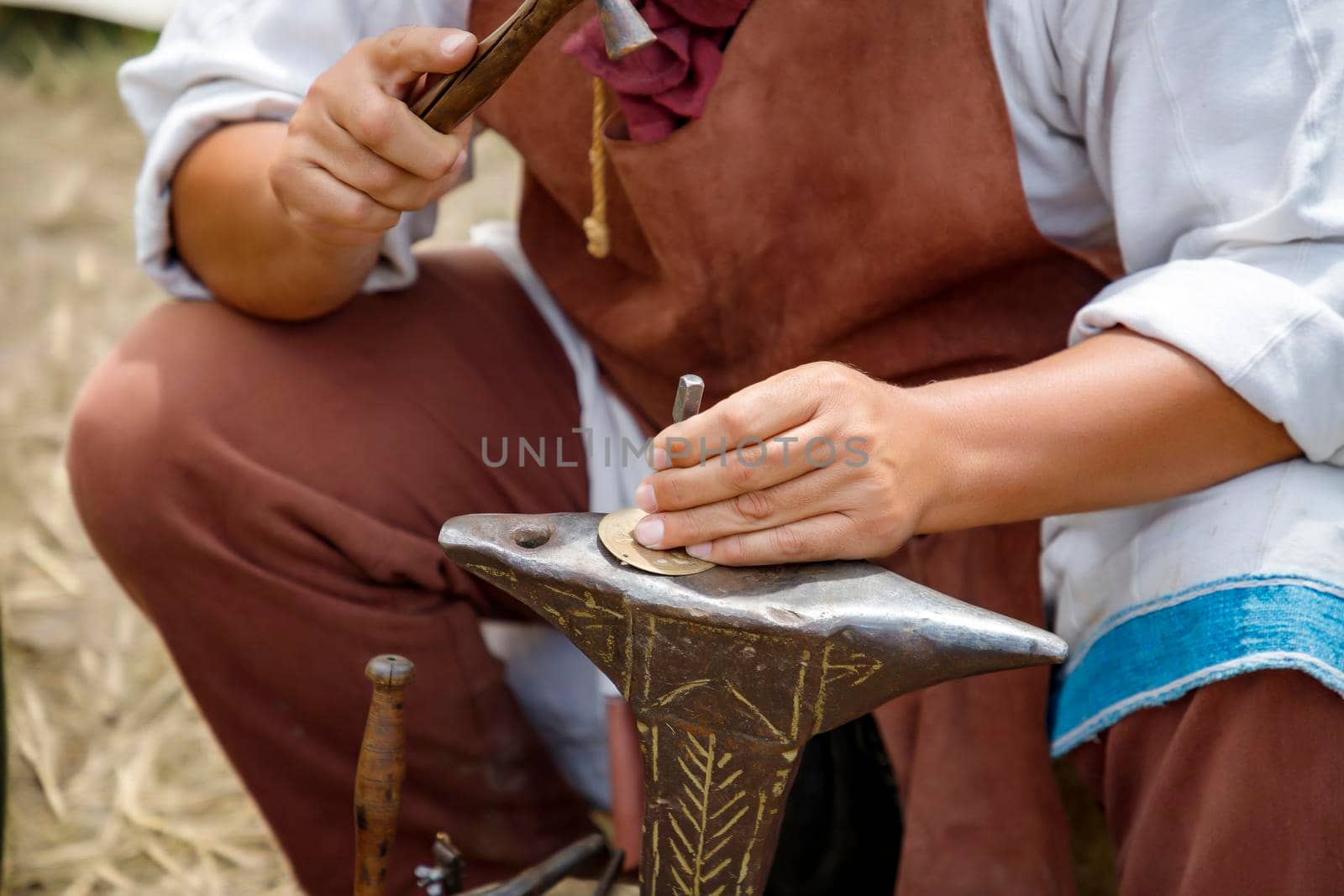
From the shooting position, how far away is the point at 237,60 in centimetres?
136

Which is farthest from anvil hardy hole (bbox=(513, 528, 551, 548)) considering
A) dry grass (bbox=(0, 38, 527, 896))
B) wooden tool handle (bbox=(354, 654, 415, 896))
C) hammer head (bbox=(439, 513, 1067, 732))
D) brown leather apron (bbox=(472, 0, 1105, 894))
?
dry grass (bbox=(0, 38, 527, 896))

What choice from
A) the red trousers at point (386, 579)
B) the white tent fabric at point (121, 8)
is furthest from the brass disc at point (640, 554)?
the white tent fabric at point (121, 8)

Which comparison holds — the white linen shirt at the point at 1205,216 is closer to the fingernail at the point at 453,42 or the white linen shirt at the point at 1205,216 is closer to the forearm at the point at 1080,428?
the forearm at the point at 1080,428

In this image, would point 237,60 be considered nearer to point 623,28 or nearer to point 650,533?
point 623,28

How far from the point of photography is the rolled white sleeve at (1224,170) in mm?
1038

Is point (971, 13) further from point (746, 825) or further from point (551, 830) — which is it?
point (551, 830)

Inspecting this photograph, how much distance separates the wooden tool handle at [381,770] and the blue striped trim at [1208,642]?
0.64 meters

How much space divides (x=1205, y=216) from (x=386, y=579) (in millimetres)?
914

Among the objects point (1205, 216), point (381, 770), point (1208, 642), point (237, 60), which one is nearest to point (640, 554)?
point (381, 770)

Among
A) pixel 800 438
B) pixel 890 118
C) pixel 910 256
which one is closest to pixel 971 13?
pixel 890 118

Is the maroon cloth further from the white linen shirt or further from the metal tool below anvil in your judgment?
the metal tool below anvil

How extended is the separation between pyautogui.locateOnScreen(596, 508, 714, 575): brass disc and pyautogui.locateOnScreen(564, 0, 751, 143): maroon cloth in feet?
1.45

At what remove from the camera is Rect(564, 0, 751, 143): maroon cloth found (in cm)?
117

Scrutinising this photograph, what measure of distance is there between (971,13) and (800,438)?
48 centimetres
